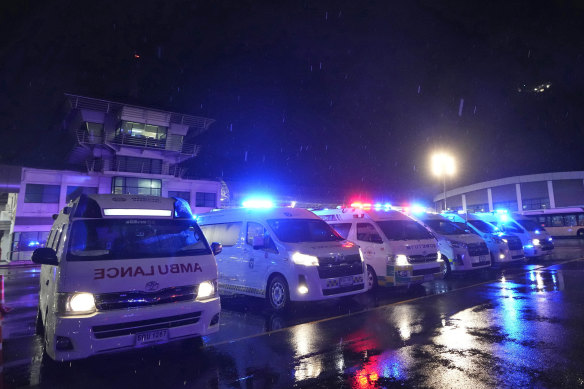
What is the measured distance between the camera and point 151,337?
445cm

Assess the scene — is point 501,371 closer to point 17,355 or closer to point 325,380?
point 325,380

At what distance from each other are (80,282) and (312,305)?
5.65 m

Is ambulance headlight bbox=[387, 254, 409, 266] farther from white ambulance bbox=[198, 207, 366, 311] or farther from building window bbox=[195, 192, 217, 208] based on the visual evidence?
building window bbox=[195, 192, 217, 208]

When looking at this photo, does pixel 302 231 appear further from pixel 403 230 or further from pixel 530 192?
pixel 530 192

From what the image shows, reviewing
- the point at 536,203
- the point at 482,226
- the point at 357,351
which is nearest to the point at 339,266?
the point at 357,351

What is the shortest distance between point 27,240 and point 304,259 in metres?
31.3

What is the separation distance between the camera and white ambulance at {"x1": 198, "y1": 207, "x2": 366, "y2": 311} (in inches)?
295

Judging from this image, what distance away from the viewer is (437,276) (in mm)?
9922

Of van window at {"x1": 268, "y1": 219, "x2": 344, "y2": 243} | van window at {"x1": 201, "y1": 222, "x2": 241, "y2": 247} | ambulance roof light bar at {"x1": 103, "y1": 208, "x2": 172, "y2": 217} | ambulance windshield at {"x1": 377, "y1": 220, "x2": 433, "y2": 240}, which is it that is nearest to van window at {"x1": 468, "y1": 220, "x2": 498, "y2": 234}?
ambulance windshield at {"x1": 377, "y1": 220, "x2": 433, "y2": 240}

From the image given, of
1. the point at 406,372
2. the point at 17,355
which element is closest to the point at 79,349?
the point at 17,355

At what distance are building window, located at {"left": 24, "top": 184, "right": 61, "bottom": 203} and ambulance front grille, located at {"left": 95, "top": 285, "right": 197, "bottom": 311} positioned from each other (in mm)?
32274

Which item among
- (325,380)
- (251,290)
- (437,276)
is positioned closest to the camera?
(325,380)

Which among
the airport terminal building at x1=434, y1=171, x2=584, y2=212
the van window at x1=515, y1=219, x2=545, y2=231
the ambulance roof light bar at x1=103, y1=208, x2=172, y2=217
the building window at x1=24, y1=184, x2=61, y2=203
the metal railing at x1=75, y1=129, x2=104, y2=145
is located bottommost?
the ambulance roof light bar at x1=103, y1=208, x2=172, y2=217

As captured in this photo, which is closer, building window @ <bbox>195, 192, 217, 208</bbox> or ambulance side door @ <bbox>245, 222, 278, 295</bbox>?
ambulance side door @ <bbox>245, 222, 278, 295</bbox>
